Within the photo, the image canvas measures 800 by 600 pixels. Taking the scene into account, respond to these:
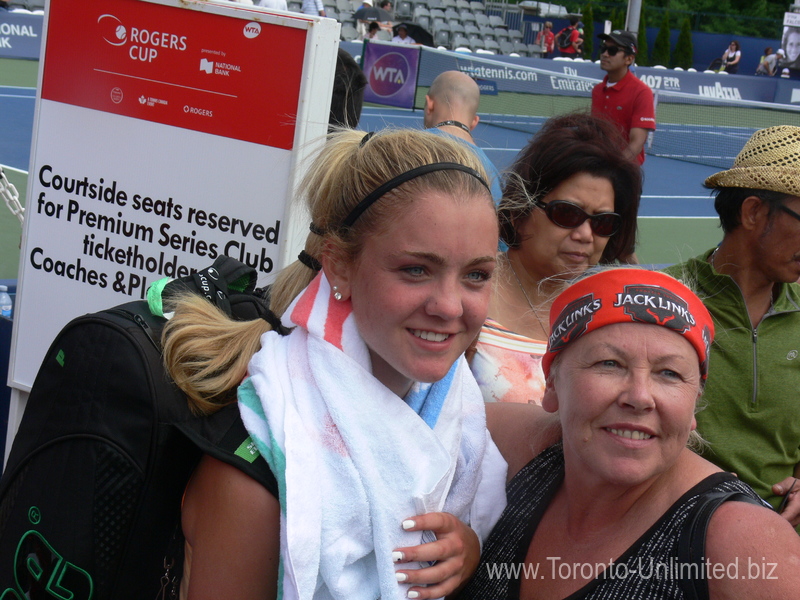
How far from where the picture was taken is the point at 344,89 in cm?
438

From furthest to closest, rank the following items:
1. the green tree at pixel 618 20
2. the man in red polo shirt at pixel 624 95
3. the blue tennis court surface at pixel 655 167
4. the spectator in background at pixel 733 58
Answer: the green tree at pixel 618 20, the spectator in background at pixel 733 58, the blue tennis court surface at pixel 655 167, the man in red polo shirt at pixel 624 95

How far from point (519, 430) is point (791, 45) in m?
29.8

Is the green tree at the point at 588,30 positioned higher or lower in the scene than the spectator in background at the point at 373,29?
higher

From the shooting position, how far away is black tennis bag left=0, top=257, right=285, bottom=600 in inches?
68.2

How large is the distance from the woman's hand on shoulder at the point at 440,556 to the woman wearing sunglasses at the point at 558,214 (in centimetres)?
111

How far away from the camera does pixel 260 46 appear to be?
293 centimetres

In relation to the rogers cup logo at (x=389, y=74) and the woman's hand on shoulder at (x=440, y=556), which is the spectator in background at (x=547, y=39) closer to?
the rogers cup logo at (x=389, y=74)

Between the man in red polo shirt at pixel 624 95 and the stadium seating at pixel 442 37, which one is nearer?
the man in red polo shirt at pixel 624 95

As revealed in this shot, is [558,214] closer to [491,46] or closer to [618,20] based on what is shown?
[491,46]

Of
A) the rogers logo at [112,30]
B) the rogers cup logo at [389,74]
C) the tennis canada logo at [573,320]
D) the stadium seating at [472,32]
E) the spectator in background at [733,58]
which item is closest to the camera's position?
the tennis canada logo at [573,320]

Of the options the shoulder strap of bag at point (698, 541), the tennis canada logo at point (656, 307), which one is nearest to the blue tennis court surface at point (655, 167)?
the tennis canada logo at point (656, 307)

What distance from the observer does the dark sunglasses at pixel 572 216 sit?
2.95 metres

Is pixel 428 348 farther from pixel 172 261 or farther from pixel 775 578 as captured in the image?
pixel 172 261

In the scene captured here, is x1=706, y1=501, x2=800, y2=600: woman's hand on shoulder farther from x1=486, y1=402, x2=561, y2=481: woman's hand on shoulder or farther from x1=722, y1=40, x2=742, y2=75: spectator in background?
x1=722, y1=40, x2=742, y2=75: spectator in background
